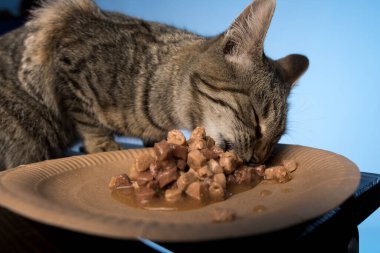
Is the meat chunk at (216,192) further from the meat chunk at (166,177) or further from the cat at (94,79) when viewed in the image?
the cat at (94,79)

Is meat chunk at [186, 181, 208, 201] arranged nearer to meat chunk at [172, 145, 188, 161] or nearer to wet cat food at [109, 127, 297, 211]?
wet cat food at [109, 127, 297, 211]

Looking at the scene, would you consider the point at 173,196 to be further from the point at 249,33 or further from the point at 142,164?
the point at 249,33

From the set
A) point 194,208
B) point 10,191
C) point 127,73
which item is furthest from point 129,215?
point 127,73

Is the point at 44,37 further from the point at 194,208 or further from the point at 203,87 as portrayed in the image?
the point at 194,208

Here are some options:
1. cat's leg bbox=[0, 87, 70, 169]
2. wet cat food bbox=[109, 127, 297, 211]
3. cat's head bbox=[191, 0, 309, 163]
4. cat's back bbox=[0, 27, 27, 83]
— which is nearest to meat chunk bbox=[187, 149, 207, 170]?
wet cat food bbox=[109, 127, 297, 211]

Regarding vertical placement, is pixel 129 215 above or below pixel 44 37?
below

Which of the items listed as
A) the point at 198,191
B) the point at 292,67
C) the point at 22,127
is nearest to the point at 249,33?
the point at 292,67

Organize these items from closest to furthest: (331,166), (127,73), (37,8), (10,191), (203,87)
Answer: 1. (10,191)
2. (331,166)
3. (203,87)
4. (127,73)
5. (37,8)
